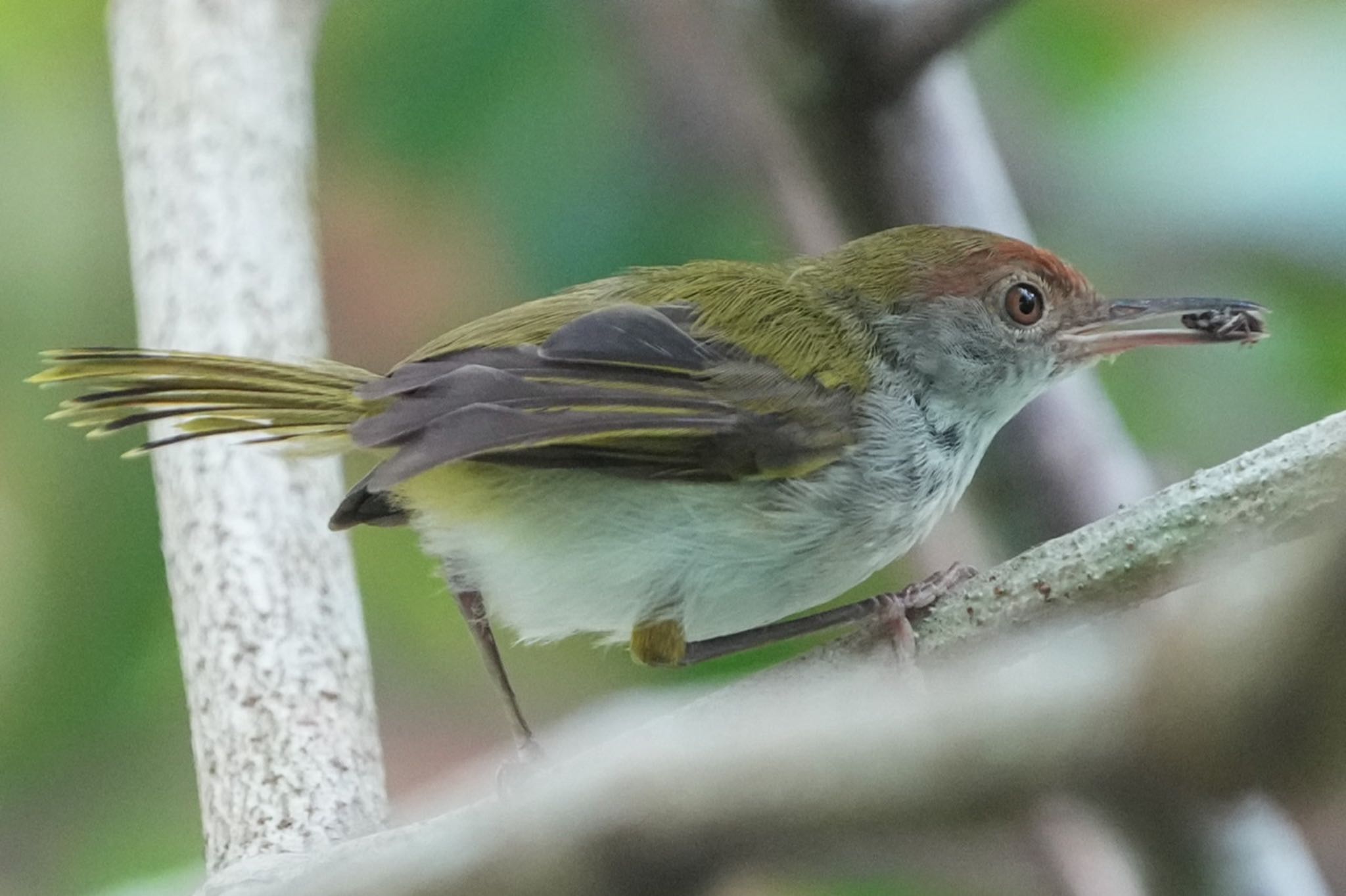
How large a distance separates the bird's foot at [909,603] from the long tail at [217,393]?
2.46 feet

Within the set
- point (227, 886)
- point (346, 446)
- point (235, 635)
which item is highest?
point (346, 446)

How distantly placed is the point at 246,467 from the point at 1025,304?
133 cm

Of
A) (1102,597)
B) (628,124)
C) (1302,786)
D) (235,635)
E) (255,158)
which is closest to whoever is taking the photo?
(1302,786)

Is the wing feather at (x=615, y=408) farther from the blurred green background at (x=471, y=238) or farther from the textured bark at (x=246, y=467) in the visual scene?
the blurred green background at (x=471, y=238)

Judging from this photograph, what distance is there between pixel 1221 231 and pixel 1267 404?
0.35 metres

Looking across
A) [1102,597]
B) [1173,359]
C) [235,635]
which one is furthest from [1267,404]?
[235,635]

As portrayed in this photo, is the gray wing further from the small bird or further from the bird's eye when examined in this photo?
the bird's eye

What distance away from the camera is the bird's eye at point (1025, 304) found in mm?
2232

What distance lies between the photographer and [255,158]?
277 cm

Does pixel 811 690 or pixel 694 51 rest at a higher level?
pixel 694 51

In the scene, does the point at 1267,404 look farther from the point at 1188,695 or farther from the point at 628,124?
the point at 1188,695

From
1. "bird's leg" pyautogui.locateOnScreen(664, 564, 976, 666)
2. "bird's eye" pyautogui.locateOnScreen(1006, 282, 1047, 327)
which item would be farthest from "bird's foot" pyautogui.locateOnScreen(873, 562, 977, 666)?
"bird's eye" pyautogui.locateOnScreen(1006, 282, 1047, 327)

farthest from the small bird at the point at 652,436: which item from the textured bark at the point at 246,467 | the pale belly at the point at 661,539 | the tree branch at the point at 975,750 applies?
the tree branch at the point at 975,750

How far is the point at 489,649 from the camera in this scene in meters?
2.19
